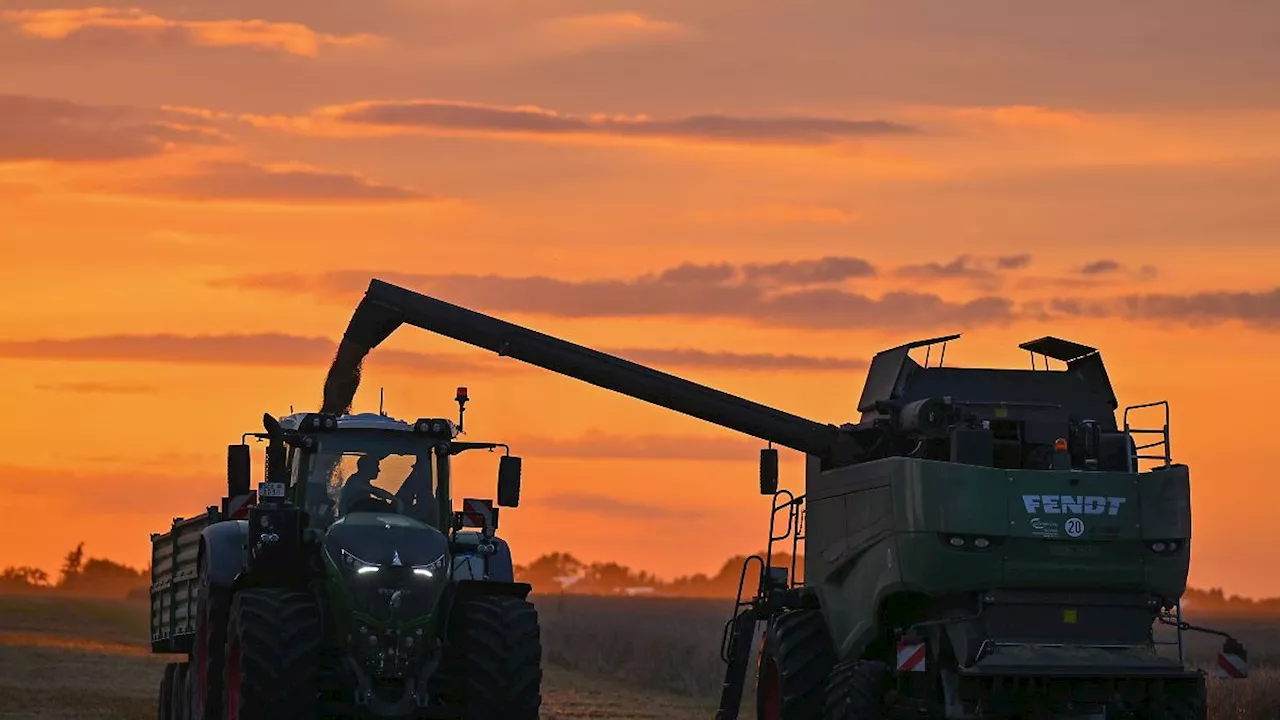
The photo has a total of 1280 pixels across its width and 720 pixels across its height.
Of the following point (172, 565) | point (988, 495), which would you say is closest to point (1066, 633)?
point (988, 495)

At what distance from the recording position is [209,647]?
22688 millimetres

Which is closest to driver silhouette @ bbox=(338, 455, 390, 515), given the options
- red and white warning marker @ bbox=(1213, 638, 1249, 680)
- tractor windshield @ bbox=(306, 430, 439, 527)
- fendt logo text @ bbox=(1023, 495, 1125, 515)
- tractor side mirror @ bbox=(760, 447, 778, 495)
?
tractor windshield @ bbox=(306, 430, 439, 527)

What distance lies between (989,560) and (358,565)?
5886 millimetres

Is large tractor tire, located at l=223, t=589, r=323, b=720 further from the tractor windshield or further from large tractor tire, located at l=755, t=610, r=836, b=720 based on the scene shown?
large tractor tire, located at l=755, t=610, r=836, b=720

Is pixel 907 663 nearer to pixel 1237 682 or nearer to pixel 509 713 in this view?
pixel 509 713

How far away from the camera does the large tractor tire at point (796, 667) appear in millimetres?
23234

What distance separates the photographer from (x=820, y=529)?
24.2 m

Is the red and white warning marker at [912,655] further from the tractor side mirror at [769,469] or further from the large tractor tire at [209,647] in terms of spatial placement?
the large tractor tire at [209,647]

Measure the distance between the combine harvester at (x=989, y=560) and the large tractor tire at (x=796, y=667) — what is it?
0.8 inches

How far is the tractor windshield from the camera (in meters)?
22.7

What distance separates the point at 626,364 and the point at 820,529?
11.1 ft

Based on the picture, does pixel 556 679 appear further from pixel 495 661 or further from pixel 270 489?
pixel 495 661

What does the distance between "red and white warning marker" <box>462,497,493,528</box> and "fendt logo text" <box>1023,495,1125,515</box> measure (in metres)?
5.67

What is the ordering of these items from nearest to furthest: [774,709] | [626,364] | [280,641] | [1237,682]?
[280,641] < [774,709] < [626,364] < [1237,682]
